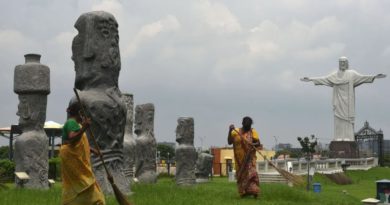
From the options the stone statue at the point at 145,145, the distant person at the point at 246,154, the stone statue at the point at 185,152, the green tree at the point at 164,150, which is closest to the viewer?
the distant person at the point at 246,154

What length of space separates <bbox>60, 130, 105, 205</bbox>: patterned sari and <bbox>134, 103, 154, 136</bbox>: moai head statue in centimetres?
1357

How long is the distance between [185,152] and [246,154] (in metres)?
7.08

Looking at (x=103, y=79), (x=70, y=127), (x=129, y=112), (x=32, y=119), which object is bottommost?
(x=70, y=127)

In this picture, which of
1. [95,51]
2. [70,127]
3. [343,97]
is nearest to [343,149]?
[343,97]

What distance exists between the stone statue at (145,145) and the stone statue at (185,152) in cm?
93

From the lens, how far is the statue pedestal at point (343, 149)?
4296 centimetres

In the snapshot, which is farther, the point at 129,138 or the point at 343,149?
the point at 343,149

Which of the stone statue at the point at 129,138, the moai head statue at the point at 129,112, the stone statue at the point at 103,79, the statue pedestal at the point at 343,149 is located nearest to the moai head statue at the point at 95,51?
the stone statue at the point at 103,79

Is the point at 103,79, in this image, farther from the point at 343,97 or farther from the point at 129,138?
the point at 343,97

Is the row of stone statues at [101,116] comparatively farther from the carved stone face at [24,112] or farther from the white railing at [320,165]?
the white railing at [320,165]

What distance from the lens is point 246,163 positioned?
44.0ft

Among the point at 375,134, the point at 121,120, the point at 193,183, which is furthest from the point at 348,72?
the point at 121,120

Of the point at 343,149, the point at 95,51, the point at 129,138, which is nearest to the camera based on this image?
the point at 95,51

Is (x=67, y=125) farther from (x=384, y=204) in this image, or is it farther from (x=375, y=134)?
(x=375, y=134)
